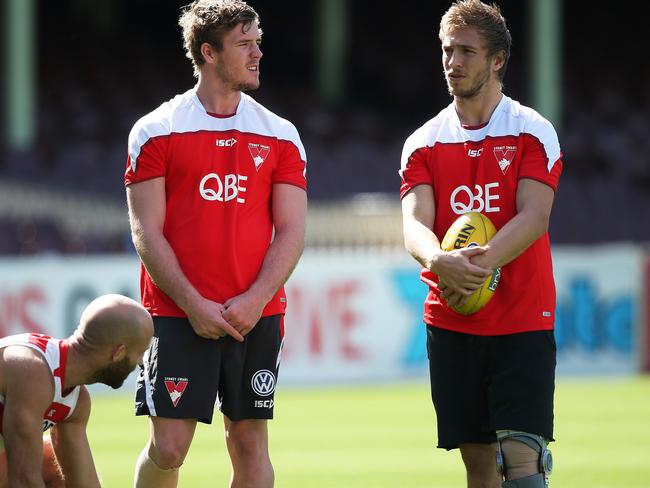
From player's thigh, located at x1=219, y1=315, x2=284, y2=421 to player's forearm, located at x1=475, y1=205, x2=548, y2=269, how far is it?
1.03 m

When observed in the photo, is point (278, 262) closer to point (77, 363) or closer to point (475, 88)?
point (77, 363)

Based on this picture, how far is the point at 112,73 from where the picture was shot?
24359 mm

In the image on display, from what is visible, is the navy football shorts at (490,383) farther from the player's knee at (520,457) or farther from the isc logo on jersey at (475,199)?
the isc logo on jersey at (475,199)

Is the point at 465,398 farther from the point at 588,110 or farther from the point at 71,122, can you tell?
the point at 588,110

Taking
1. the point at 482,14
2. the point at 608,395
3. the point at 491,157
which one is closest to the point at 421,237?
the point at 491,157

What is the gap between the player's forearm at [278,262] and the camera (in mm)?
5980

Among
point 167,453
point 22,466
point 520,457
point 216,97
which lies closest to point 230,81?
point 216,97

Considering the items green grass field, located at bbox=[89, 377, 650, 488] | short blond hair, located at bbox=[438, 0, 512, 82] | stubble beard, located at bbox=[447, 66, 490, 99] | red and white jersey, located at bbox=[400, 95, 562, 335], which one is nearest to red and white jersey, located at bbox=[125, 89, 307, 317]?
red and white jersey, located at bbox=[400, 95, 562, 335]

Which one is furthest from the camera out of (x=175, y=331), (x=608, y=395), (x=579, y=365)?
(x=579, y=365)

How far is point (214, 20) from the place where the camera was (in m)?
6.06

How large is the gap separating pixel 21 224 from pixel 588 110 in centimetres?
1189

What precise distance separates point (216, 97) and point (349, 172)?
1531 cm

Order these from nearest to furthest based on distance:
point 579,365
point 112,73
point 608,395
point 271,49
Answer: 1. point 608,395
2. point 579,365
3. point 112,73
4. point 271,49

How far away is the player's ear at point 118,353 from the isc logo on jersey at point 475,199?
66.3 inches
